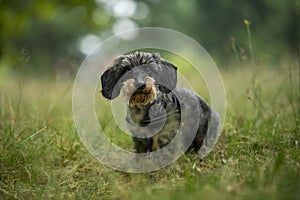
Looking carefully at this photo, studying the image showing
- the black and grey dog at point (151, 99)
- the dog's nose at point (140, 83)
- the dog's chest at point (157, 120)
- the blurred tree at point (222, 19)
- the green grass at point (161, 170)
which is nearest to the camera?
the green grass at point (161, 170)

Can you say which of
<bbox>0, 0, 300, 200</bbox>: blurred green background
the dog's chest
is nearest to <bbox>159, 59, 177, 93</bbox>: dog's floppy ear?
the dog's chest

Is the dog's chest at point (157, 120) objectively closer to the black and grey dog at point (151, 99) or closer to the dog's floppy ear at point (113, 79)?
the black and grey dog at point (151, 99)

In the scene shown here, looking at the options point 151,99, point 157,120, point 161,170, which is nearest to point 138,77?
point 151,99

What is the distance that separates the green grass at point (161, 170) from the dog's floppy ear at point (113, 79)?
66 centimetres

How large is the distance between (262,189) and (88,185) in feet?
→ 5.14

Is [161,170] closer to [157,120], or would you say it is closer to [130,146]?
[157,120]

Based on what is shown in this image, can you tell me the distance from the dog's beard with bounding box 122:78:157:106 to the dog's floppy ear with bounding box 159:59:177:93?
184 millimetres

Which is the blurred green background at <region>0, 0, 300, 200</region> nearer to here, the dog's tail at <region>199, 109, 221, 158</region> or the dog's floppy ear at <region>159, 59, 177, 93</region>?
the dog's tail at <region>199, 109, 221, 158</region>

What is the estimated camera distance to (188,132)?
4.38 m

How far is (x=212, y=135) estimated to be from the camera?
4.61m

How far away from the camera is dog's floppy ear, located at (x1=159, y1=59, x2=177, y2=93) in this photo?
3906mm

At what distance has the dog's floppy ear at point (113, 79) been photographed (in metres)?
3.86

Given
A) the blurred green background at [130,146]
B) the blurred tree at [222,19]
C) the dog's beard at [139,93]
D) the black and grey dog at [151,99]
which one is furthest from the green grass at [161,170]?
the blurred tree at [222,19]

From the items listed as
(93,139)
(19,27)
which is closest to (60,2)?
(19,27)
